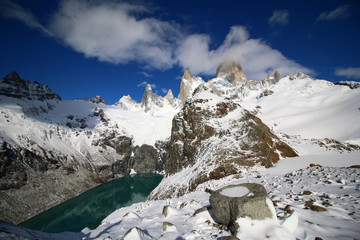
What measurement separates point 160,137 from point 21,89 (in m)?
110

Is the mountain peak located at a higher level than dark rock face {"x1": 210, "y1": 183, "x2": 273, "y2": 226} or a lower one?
higher

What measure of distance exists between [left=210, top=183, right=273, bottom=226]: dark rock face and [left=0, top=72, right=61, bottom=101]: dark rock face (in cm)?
16448

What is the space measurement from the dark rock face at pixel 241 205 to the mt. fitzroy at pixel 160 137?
26435mm

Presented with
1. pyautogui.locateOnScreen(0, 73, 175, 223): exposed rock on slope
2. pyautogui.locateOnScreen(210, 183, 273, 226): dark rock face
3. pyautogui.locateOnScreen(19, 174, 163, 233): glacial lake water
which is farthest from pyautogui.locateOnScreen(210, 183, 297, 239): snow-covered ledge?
pyautogui.locateOnScreen(0, 73, 175, 223): exposed rock on slope

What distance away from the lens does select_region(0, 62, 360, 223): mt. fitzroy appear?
4422cm

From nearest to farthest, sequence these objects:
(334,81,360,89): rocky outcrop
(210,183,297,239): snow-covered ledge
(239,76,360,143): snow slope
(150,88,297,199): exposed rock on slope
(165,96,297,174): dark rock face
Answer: (210,183,297,239): snow-covered ledge < (150,88,297,199): exposed rock on slope < (165,96,297,174): dark rock face < (239,76,360,143): snow slope < (334,81,360,89): rocky outcrop

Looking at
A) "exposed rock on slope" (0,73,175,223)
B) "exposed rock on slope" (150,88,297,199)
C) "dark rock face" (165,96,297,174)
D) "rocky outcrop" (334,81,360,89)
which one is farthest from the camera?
"rocky outcrop" (334,81,360,89)

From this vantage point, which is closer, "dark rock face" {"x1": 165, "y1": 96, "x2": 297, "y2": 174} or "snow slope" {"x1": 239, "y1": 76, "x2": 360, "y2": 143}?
"dark rock face" {"x1": 165, "y1": 96, "x2": 297, "y2": 174}

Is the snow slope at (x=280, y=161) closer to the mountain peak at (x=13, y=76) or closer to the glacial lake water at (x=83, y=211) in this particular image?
the mountain peak at (x=13, y=76)

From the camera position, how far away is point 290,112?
142 m

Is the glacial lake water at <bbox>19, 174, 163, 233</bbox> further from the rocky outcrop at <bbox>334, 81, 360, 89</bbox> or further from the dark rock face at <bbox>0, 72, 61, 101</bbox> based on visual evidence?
the rocky outcrop at <bbox>334, 81, 360, 89</bbox>

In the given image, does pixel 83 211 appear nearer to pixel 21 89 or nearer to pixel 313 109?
pixel 21 89

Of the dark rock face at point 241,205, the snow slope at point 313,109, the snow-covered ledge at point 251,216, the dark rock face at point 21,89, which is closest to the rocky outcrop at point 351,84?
the snow slope at point 313,109

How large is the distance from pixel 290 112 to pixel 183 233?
15704 cm
